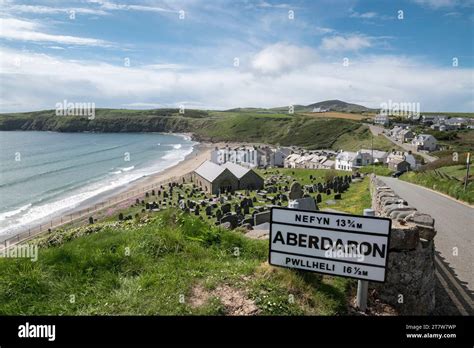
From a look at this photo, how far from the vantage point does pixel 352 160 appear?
255 feet

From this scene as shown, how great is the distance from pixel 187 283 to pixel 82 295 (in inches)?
58.1

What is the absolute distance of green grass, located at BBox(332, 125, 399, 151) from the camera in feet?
335

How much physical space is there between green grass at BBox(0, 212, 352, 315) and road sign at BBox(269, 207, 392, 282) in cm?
72

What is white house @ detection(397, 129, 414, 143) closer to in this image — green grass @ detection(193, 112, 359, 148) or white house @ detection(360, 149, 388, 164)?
green grass @ detection(193, 112, 359, 148)

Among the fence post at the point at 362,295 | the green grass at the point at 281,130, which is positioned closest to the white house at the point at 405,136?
the green grass at the point at 281,130

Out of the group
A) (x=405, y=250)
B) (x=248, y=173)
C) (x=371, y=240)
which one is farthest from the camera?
(x=248, y=173)

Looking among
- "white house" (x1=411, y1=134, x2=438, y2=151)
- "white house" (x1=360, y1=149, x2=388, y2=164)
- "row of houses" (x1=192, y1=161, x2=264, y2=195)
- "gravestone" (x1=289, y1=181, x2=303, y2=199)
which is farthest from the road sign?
"white house" (x1=411, y1=134, x2=438, y2=151)

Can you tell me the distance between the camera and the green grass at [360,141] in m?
102

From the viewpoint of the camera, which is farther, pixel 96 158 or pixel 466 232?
pixel 96 158

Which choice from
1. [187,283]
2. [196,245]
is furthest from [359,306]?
[196,245]

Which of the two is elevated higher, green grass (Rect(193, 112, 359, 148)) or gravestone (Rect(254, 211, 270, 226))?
green grass (Rect(193, 112, 359, 148))

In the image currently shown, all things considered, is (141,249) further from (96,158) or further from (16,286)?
(96,158)

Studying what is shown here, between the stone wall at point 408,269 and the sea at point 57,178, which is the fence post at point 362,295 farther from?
the sea at point 57,178

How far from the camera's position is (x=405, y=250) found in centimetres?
584
